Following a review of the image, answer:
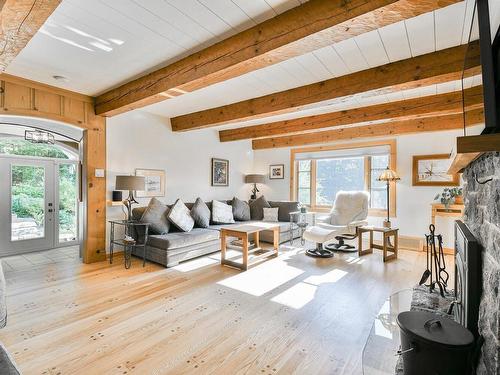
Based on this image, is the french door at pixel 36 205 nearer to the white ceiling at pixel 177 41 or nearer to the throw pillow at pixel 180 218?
the white ceiling at pixel 177 41

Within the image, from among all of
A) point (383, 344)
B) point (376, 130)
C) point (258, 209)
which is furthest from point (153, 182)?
point (376, 130)

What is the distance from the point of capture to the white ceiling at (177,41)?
1989 millimetres

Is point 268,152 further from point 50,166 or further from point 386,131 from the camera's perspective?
point 50,166

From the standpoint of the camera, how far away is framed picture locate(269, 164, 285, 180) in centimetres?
706

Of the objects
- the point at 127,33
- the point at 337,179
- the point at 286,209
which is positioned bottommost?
the point at 286,209

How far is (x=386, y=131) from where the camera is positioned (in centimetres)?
530

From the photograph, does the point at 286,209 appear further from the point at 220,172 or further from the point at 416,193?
the point at 416,193

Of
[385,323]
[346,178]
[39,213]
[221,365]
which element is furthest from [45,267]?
[346,178]

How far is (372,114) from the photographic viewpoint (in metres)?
4.36

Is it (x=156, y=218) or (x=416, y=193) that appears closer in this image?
(x=156, y=218)

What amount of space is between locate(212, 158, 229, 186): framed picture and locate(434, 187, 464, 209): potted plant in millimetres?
4309

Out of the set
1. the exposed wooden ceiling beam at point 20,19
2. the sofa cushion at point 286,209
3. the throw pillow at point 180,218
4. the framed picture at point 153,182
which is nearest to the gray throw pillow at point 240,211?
the sofa cushion at point 286,209

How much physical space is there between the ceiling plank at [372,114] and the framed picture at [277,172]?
1407mm

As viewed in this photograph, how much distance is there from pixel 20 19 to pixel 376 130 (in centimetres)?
549
